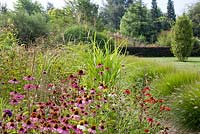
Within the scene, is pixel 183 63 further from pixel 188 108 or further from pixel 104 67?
pixel 188 108

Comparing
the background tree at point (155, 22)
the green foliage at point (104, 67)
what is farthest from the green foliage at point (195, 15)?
the green foliage at point (104, 67)

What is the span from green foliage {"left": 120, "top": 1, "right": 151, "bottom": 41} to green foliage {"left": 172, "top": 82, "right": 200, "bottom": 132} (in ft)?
97.8

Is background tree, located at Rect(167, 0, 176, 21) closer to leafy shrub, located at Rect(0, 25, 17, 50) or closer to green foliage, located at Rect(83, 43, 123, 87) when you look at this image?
leafy shrub, located at Rect(0, 25, 17, 50)

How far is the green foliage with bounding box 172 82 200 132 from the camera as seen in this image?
404 centimetres

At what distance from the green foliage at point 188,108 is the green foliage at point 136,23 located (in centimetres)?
2981

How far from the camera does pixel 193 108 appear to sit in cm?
404

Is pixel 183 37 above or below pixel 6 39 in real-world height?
above

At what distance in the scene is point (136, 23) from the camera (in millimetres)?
34156

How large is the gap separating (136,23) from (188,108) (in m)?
30.5

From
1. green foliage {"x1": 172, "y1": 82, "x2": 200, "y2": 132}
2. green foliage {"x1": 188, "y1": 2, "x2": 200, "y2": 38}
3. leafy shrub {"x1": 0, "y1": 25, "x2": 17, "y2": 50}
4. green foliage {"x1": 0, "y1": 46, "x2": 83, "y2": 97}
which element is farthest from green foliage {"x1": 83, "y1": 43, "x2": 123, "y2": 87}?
green foliage {"x1": 188, "y1": 2, "x2": 200, "y2": 38}

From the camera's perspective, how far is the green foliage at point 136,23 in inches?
1355

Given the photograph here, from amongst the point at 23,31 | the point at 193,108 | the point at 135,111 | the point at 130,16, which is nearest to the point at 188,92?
the point at 193,108

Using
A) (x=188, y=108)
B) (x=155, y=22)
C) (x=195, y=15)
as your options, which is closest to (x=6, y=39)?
(x=188, y=108)

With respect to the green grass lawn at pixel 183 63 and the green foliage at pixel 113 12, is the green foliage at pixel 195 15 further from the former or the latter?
the green grass lawn at pixel 183 63
